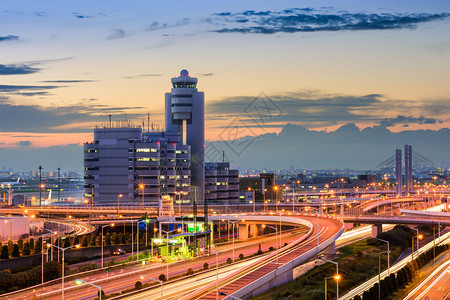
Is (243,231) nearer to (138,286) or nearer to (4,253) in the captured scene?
(4,253)

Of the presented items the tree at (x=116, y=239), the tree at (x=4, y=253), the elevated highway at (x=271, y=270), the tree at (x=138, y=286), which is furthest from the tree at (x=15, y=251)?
the elevated highway at (x=271, y=270)

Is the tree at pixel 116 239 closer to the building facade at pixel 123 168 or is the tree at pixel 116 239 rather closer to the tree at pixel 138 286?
the tree at pixel 138 286

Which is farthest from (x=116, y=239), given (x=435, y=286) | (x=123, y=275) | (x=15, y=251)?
(x=435, y=286)

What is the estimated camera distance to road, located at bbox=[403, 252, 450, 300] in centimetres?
6938

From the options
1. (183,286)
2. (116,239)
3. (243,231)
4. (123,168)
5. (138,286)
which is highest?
(123,168)

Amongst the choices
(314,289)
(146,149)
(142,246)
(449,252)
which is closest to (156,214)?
(142,246)

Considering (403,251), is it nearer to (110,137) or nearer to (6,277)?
(6,277)

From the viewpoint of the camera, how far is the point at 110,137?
585 feet

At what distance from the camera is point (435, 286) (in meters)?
74.6

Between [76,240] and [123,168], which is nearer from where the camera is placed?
[76,240]

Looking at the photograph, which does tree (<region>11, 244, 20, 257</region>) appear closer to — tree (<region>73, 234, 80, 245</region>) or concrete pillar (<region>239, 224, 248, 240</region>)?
tree (<region>73, 234, 80, 245</region>)

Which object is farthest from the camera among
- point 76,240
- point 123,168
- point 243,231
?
point 123,168

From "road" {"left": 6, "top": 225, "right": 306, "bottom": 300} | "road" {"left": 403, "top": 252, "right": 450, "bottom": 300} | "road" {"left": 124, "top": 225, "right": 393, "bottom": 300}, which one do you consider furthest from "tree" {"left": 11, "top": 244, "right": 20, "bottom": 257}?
"road" {"left": 403, "top": 252, "right": 450, "bottom": 300}

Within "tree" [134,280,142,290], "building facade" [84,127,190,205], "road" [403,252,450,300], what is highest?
"building facade" [84,127,190,205]
